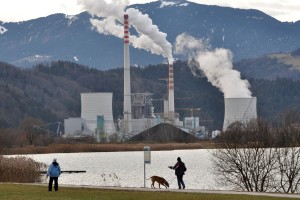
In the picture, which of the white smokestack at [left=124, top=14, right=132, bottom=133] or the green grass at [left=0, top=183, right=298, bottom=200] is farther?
the white smokestack at [left=124, top=14, right=132, bottom=133]

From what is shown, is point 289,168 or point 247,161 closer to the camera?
point 247,161

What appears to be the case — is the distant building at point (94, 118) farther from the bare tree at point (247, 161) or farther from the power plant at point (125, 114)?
the bare tree at point (247, 161)

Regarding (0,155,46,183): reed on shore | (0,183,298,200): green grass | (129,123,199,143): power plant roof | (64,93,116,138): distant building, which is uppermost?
(64,93,116,138): distant building

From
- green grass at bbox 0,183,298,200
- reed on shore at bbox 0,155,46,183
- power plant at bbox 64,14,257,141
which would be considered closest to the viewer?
green grass at bbox 0,183,298,200

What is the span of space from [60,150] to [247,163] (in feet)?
258

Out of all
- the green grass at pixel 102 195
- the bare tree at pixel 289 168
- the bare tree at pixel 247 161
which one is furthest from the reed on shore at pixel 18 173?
the bare tree at pixel 289 168

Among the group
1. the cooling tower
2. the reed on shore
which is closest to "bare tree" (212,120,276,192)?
the reed on shore

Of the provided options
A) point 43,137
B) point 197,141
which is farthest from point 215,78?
point 43,137

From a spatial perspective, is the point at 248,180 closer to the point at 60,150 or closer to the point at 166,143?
the point at 60,150

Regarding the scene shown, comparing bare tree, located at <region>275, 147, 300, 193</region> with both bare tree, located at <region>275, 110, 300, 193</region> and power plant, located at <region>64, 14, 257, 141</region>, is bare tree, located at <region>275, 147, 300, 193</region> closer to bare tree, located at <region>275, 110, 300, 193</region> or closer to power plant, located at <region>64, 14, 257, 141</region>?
bare tree, located at <region>275, 110, 300, 193</region>

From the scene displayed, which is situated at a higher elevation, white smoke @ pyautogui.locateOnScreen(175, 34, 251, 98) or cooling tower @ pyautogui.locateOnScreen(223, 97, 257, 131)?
white smoke @ pyautogui.locateOnScreen(175, 34, 251, 98)

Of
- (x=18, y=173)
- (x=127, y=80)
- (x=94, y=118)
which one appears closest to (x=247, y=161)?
(x=18, y=173)

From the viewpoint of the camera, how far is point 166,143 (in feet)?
431

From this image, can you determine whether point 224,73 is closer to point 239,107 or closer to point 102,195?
point 239,107
